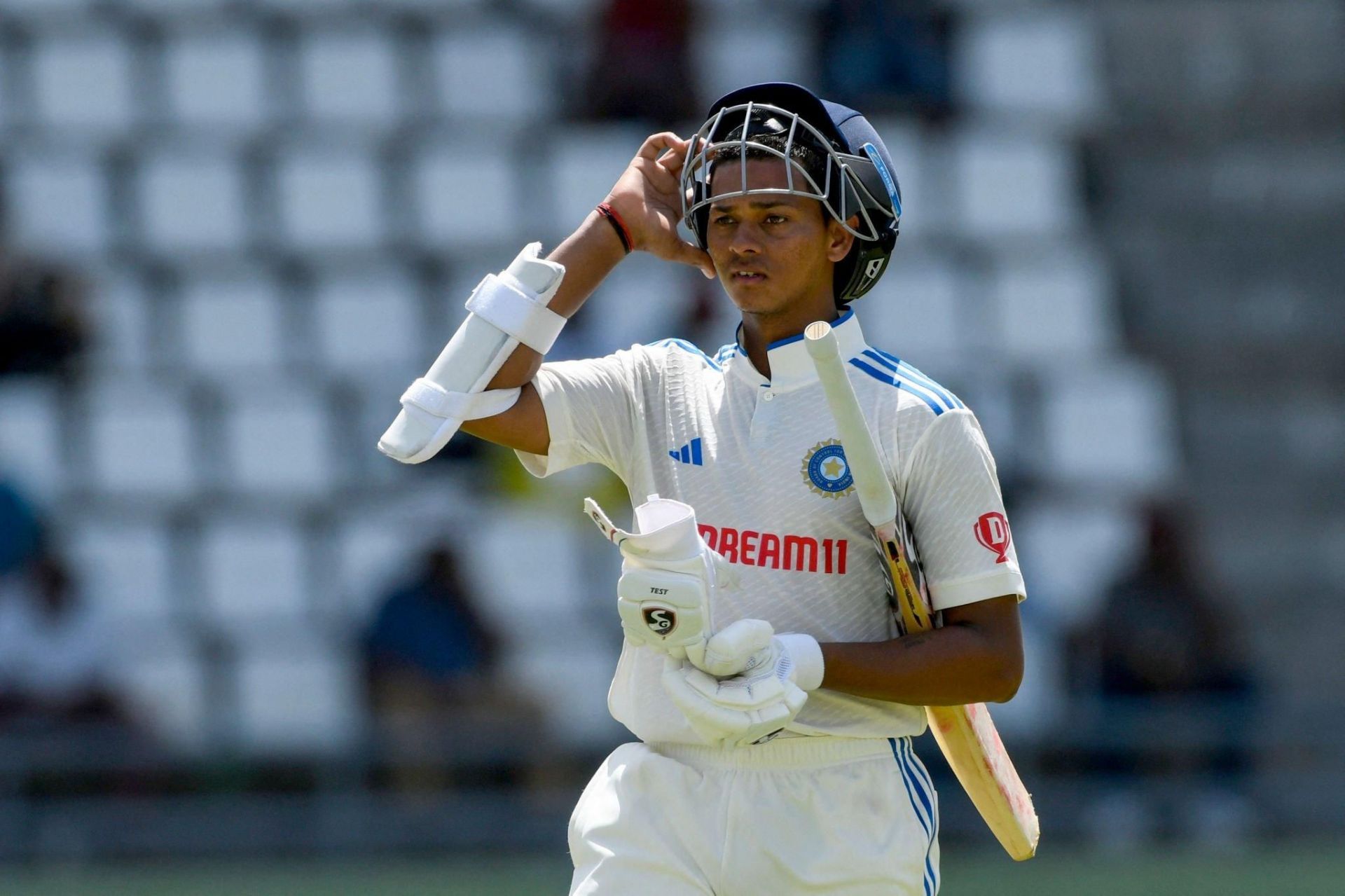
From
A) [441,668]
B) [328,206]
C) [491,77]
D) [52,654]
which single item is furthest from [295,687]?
[491,77]

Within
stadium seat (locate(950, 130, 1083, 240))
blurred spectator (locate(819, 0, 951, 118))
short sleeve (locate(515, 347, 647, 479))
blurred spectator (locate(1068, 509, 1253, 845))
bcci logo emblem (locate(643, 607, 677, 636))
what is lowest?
blurred spectator (locate(1068, 509, 1253, 845))

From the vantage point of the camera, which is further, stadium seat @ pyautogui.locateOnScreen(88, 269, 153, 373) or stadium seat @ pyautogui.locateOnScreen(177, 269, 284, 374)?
stadium seat @ pyautogui.locateOnScreen(177, 269, 284, 374)

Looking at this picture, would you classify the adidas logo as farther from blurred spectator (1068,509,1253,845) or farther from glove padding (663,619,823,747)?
blurred spectator (1068,509,1253,845)

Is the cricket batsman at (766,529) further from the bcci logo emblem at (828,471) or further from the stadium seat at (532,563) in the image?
the stadium seat at (532,563)

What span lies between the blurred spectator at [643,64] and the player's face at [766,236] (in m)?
7.07

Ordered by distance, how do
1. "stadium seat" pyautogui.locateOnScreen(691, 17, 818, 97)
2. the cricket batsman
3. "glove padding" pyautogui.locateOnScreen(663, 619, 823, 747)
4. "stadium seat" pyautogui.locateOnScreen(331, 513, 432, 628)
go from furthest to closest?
"stadium seat" pyautogui.locateOnScreen(691, 17, 818, 97) → "stadium seat" pyautogui.locateOnScreen(331, 513, 432, 628) → the cricket batsman → "glove padding" pyautogui.locateOnScreen(663, 619, 823, 747)

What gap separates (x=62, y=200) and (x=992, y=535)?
796cm

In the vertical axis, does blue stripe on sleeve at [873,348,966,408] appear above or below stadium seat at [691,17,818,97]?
below

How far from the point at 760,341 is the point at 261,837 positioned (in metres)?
5.17

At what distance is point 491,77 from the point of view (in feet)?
36.0

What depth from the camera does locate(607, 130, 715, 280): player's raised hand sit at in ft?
11.4

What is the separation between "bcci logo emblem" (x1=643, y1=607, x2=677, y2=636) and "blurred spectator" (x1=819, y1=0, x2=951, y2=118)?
7588 millimetres

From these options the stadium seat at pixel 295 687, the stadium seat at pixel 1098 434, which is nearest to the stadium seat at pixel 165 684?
the stadium seat at pixel 295 687

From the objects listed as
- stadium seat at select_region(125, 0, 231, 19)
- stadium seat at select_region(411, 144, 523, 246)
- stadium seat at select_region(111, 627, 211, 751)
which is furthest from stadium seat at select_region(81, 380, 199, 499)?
stadium seat at select_region(125, 0, 231, 19)
